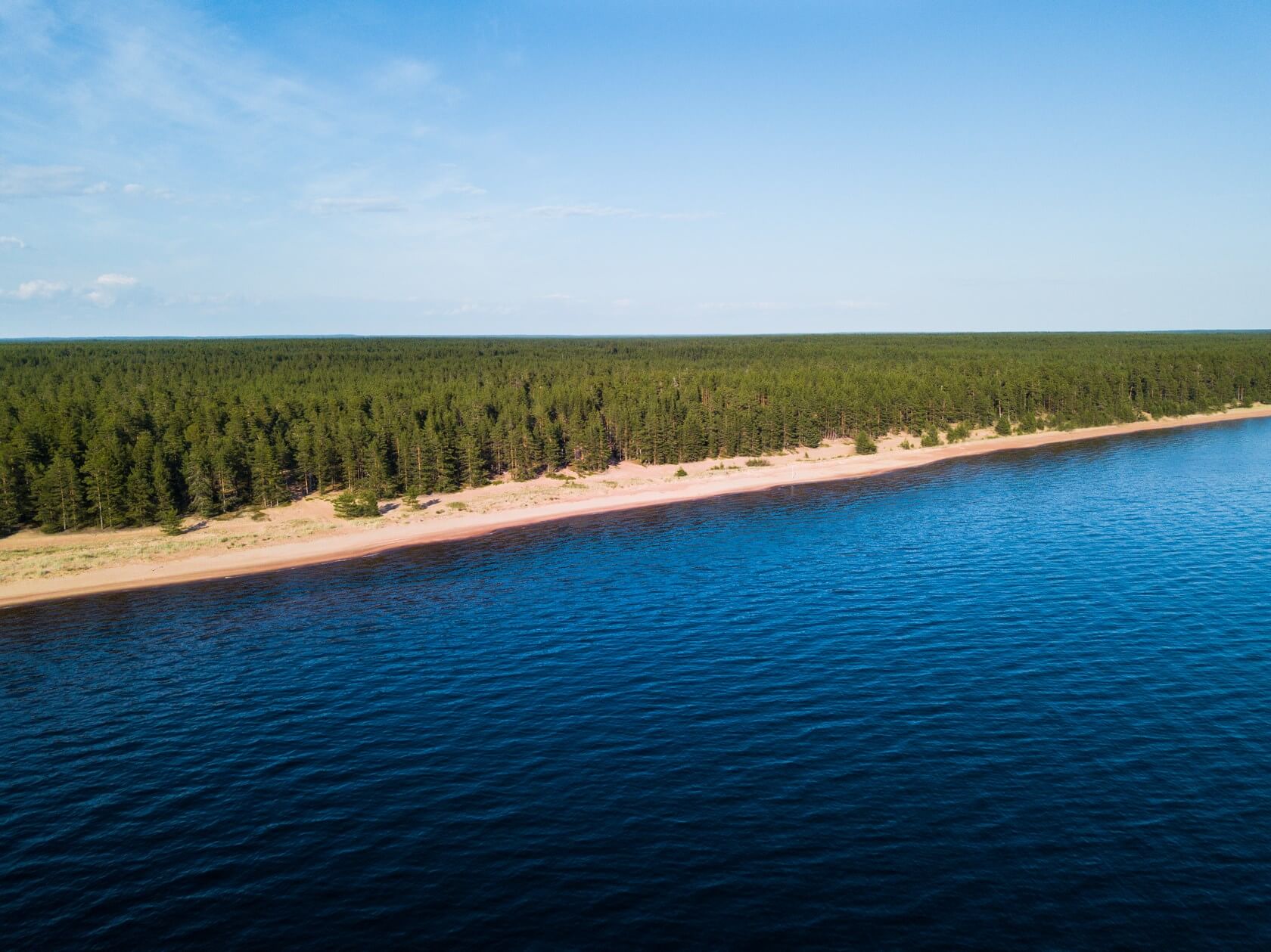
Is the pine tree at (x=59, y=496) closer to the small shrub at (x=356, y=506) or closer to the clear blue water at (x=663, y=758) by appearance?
the small shrub at (x=356, y=506)

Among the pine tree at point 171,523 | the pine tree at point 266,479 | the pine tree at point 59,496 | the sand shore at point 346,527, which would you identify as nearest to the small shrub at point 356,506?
the sand shore at point 346,527

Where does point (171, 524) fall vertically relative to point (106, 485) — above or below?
below

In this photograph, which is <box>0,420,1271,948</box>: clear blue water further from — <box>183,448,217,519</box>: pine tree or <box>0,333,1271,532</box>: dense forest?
<box>0,333,1271,532</box>: dense forest

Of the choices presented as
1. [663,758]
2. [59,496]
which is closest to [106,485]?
[59,496]

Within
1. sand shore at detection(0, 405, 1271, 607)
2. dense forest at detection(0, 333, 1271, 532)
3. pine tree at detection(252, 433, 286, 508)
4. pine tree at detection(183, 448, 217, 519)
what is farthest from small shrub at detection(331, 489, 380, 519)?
pine tree at detection(183, 448, 217, 519)

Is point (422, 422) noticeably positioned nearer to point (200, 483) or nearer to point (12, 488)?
point (200, 483)

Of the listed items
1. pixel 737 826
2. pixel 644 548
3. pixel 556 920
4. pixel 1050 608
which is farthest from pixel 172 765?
pixel 1050 608

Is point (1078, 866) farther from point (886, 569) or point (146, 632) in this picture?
point (146, 632)
